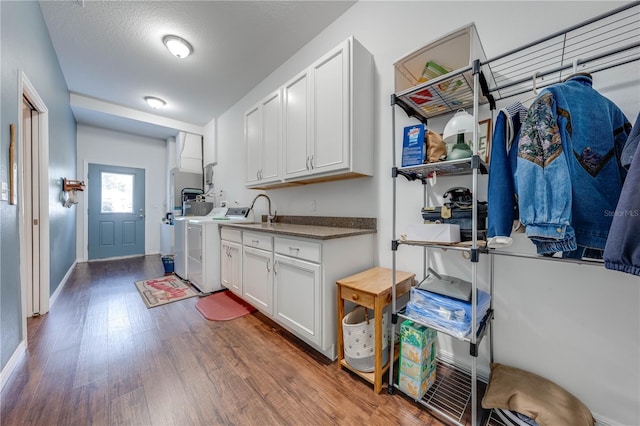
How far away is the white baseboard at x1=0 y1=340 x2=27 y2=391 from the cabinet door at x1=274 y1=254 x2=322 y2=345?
1.58 metres

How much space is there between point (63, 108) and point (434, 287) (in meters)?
5.02

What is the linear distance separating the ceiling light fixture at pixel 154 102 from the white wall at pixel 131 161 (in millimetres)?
1765

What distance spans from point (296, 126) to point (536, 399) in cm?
234

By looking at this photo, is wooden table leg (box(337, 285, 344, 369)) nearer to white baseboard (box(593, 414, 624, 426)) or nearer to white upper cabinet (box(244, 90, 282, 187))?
white baseboard (box(593, 414, 624, 426))

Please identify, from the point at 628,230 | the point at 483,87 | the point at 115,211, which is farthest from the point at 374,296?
the point at 115,211

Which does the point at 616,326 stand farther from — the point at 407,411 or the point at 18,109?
the point at 18,109

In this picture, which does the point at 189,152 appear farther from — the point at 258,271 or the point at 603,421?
the point at 603,421

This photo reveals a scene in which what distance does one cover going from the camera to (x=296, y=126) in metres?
2.21

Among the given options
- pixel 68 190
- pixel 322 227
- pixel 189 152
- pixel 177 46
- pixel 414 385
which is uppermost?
pixel 177 46

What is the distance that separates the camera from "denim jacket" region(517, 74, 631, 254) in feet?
2.77

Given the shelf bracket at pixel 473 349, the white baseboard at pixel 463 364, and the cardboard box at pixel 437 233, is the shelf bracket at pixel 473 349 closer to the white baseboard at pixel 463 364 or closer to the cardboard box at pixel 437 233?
the cardboard box at pixel 437 233

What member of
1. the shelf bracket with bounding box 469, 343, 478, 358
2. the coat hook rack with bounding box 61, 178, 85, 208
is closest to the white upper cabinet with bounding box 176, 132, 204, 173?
the coat hook rack with bounding box 61, 178, 85, 208

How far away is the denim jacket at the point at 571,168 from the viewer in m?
0.84

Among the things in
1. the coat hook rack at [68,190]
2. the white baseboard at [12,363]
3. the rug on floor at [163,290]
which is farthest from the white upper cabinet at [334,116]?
the coat hook rack at [68,190]
